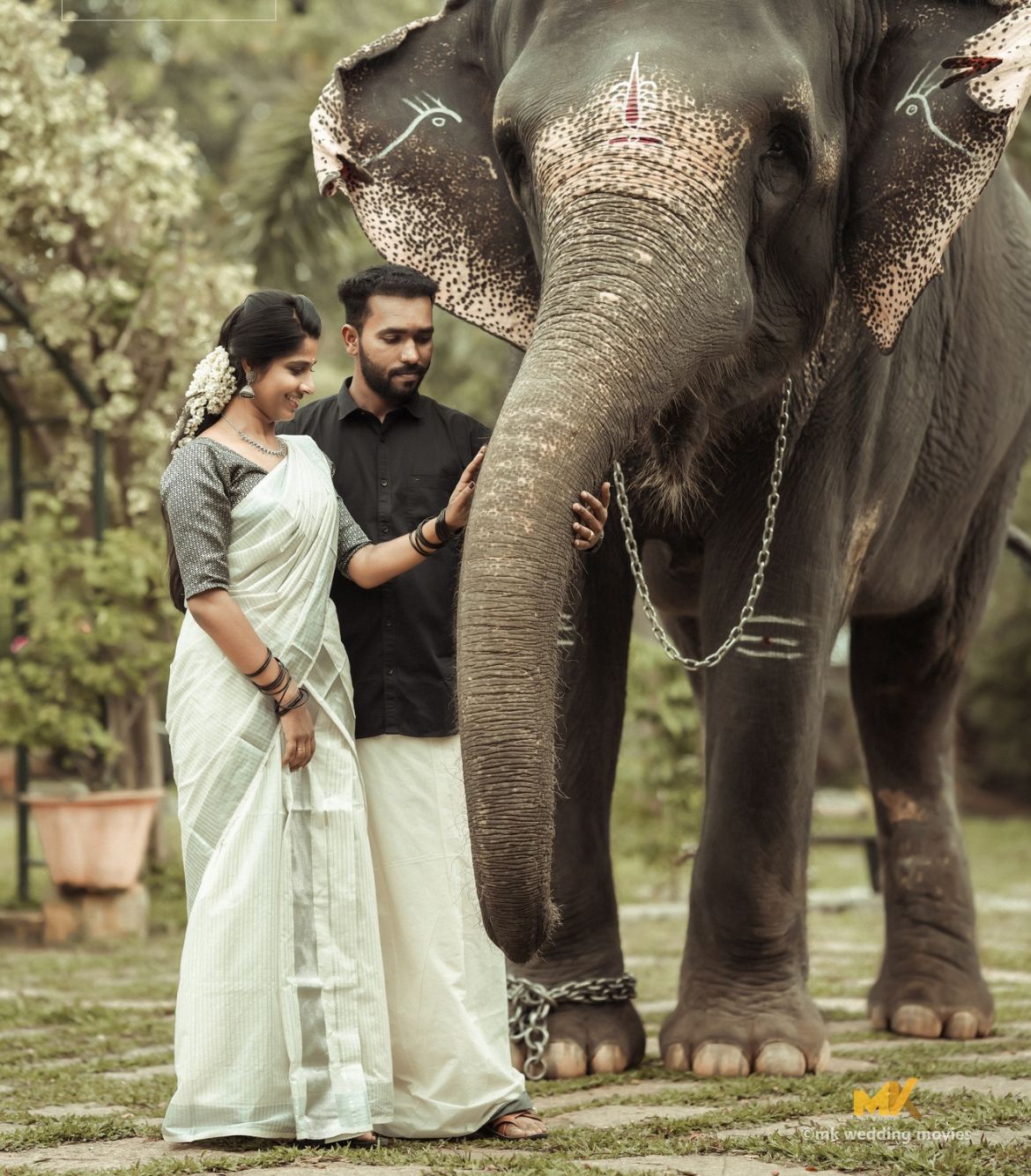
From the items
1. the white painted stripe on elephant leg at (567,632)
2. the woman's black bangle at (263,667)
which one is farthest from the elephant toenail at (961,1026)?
the woman's black bangle at (263,667)

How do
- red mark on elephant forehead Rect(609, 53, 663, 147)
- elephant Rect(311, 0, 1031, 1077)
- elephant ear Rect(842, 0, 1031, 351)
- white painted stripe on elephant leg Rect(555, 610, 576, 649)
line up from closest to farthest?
elephant Rect(311, 0, 1031, 1077) → red mark on elephant forehead Rect(609, 53, 663, 147) → elephant ear Rect(842, 0, 1031, 351) → white painted stripe on elephant leg Rect(555, 610, 576, 649)

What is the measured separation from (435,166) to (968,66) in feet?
4.30

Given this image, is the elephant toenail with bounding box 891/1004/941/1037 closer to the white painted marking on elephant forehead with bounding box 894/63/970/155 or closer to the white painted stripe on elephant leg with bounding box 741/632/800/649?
the white painted stripe on elephant leg with bounding box 741/632/800/649

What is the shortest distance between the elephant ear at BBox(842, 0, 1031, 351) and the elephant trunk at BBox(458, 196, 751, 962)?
652mm

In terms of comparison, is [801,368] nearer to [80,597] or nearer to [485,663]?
[485,663]

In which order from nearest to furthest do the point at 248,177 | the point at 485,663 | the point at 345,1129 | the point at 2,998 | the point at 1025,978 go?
the point at 485,663
the point at 345,1129
the point at 2,998
the point at 1025,978
the point at 248,177

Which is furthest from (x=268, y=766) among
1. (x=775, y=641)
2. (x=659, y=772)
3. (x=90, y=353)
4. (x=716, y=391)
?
(x=659, y=772)

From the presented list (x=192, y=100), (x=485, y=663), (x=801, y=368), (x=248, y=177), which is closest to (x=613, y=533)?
(x=801, y=368)

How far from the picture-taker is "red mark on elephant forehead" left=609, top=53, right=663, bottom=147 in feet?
13.0

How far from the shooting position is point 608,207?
3918mm

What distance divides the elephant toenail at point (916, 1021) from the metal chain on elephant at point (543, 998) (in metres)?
1.11

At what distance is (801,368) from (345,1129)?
2.08 metres

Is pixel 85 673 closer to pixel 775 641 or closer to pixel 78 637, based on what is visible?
pixel 78 637

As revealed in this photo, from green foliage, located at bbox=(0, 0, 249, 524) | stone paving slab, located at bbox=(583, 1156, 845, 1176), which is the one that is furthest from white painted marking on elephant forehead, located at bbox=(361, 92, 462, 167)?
green foliage, located at bbox=(0, 0, 249, 524)
